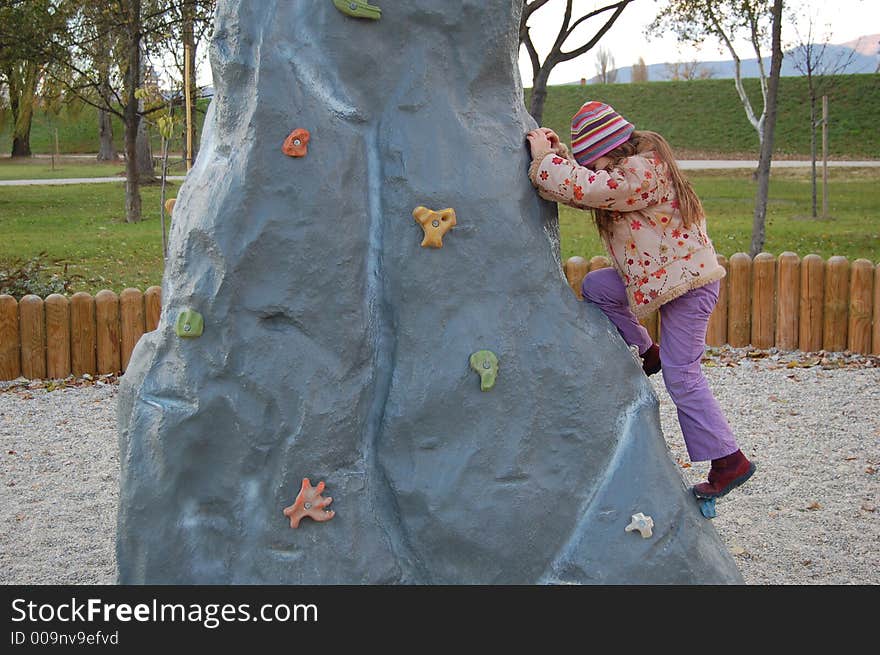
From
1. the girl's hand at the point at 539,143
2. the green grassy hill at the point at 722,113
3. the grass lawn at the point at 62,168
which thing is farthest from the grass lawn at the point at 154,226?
the girl's hand at the point at 539,143

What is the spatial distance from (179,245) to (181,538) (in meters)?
0.98

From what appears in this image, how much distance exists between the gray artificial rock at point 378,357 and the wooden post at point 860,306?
5.48m

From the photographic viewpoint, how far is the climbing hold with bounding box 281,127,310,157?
3162 mm

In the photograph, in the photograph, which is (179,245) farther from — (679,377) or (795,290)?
(795,290)

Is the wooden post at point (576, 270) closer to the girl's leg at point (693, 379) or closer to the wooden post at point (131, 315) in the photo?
the wooden post at point (131, 315)

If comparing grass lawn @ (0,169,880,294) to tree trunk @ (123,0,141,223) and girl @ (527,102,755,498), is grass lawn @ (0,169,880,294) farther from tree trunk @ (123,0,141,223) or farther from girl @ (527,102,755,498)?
girl @ (527,102,755,498)

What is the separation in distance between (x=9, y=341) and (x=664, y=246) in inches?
235

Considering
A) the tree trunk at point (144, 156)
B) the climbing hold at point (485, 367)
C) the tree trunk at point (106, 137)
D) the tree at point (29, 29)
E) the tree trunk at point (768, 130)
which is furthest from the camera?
the tree trunk at point (106, 137)

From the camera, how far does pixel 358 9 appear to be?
126 inches

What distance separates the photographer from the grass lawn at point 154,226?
12.5m

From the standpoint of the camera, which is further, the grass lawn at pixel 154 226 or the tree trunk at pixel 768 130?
the grass lawn at pixel 154 226

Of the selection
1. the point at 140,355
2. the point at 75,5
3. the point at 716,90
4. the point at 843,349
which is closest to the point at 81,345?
the point at 140,355

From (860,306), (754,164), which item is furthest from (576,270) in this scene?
(754,164)

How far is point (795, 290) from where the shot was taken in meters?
8.34
